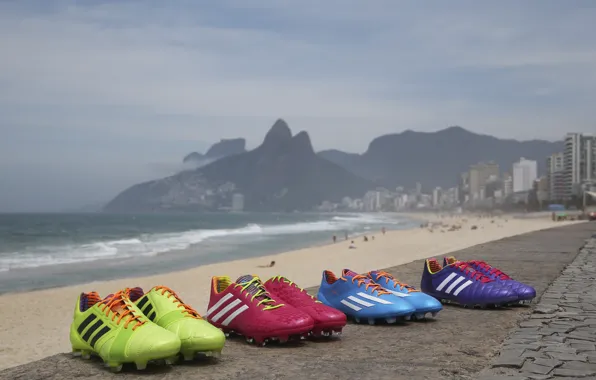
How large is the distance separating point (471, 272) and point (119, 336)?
3.11 m

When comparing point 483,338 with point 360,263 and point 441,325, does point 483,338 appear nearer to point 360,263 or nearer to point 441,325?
point 441,325

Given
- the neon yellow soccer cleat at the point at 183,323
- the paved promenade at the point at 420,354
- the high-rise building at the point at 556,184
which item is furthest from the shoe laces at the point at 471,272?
the high-rise building at the point at 556,184

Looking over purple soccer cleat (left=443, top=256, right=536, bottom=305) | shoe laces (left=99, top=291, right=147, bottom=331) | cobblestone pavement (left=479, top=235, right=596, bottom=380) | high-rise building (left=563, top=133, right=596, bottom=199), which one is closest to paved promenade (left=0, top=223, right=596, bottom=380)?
cobblestone pavement (left=479, top=235, right=596, bottom=380)

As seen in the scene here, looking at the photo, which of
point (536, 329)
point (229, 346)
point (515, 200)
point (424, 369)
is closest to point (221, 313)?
point (229, 346)

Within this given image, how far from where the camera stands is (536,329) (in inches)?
168

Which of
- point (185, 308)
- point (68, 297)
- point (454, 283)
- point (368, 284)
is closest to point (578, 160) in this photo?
point (68, 297)

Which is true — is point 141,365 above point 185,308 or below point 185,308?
below

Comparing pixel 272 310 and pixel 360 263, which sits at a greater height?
pixel 272 310

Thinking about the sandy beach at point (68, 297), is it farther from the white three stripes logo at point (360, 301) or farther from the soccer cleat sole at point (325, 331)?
the soccer cleat sole at point (325, 331)

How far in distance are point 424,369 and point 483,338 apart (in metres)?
0.97

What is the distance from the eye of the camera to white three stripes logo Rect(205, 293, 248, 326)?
Result: 3.86 m

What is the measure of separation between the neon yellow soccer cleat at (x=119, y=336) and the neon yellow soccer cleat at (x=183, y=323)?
0.10m

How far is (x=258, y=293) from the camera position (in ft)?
12.6

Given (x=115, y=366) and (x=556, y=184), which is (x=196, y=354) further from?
(x=556, y=184)
